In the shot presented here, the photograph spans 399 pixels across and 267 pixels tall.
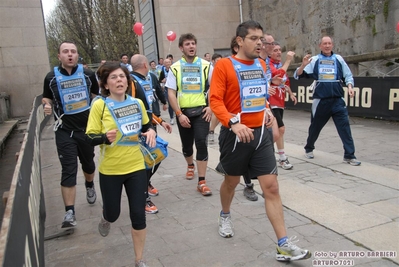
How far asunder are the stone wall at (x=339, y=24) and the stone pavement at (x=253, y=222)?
19.2 feet

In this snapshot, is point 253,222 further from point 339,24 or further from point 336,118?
point 339,24

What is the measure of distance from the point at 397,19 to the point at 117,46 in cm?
2831

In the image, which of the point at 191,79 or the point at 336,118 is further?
the point at 336,118

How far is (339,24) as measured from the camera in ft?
41.1

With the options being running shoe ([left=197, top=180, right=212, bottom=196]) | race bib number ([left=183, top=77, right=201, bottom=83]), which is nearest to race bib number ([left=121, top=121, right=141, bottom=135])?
running shoe ([left=197, top=180, right=212, bottom=196])

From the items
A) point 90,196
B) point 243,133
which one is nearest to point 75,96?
point 90,196

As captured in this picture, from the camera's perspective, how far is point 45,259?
138 inches

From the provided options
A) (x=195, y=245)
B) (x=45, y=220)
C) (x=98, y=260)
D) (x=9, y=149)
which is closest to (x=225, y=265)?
(x=195, y=245)

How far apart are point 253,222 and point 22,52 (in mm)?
15066

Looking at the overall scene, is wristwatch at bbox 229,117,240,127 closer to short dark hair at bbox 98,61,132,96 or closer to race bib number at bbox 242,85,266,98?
race bib number at bbox 242,85,266,98

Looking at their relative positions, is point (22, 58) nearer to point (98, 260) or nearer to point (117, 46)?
point (98, 260)

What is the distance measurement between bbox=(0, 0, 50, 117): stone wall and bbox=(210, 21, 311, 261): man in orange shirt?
1494cm

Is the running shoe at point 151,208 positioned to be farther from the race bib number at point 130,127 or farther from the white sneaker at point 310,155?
the white sneaker at point 310,155

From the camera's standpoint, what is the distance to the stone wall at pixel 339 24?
10820mm
